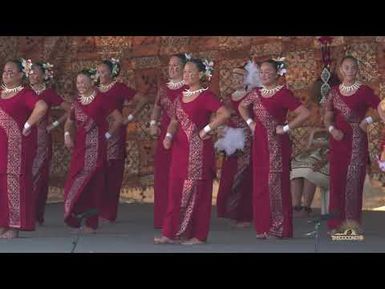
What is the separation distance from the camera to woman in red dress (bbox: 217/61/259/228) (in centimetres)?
1005

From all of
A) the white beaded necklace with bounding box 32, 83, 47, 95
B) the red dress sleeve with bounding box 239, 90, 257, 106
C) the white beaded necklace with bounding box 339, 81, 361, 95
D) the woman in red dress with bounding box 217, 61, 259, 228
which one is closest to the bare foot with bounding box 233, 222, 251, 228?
the woman in red dress with bounding box 217, 61, 259, 228

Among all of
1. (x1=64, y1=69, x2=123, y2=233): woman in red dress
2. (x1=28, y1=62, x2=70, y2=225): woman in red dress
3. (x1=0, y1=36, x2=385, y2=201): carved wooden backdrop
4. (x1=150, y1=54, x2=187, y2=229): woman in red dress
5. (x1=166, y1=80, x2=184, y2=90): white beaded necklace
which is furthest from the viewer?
(x1=0, y1=36, x2=385, y2=201): carved wooden backdrop

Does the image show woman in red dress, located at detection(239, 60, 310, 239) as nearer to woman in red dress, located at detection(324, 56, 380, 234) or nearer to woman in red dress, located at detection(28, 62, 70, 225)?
woman in red dress, located at detection(324, 56, 380, 234)

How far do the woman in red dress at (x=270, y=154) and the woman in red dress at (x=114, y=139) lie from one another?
55.1 inches

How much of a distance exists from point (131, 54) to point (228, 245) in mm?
3915

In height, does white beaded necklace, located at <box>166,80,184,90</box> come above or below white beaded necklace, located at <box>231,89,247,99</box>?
above

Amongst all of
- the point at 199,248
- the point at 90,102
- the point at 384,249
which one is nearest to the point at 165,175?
the point at 90,102

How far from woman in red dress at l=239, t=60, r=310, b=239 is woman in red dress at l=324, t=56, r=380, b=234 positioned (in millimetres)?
343

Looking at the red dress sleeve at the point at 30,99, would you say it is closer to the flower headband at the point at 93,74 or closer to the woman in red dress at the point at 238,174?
the flower headband at the point at 93,74

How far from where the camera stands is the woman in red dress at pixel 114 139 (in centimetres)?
1026

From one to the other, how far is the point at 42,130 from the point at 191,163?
6.09 feet

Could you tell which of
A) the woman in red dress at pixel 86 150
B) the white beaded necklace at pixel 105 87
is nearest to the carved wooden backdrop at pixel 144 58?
the white beaded necklace at pixel 105 87

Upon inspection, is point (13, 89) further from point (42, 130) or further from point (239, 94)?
point (239, 94)

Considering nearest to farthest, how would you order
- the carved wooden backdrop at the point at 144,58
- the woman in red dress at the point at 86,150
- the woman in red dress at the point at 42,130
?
1. the woman in red dress at the point at 86,150
2. the woman in red dress at the point at 42,130
3. the carved wooden backdrop at the point at 144,58
